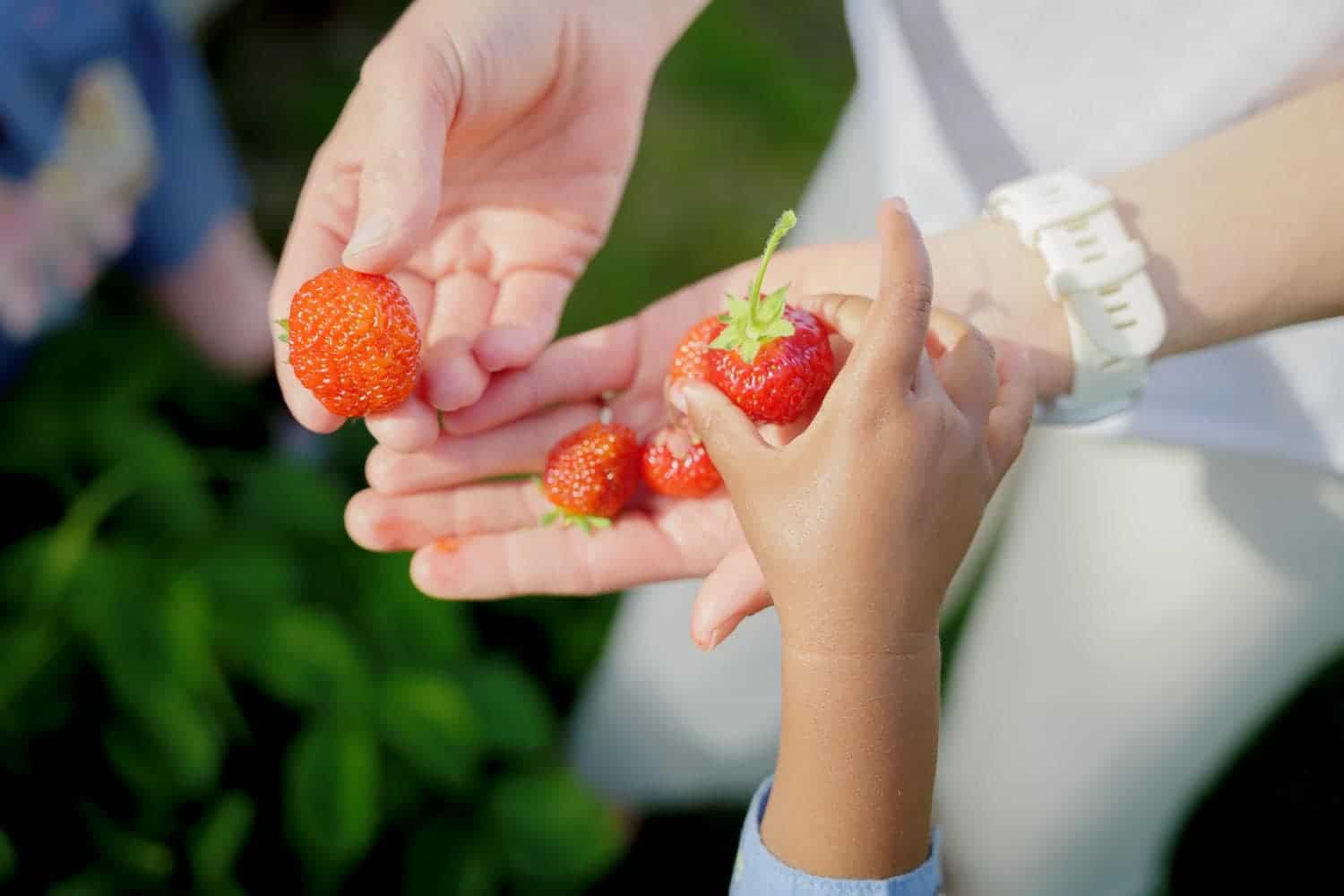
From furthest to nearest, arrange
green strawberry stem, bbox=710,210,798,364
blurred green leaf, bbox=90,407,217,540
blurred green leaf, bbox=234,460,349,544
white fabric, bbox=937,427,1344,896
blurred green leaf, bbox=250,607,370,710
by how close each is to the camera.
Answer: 1. blurred green leaf, bbox=234,460,349,544
2. blurred green leaf, bbox=90,407,217,540
3. blurred green leaf, bbox=250,607,370,710
4. white fabric, bbox=937,427,1344,896
5. green strawberry stem, bbox=710,210,798,364

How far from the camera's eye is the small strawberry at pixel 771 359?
40.7 inches

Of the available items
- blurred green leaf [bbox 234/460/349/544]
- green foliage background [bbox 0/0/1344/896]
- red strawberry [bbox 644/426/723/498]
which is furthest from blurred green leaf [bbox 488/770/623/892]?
red strawberry [bbox 644/426/723/498]

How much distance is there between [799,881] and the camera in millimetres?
891

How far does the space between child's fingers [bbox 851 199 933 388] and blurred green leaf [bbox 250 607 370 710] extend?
3.53 feet

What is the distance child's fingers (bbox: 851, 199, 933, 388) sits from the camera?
84 cm

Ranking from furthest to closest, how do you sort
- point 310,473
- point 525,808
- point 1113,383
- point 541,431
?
point 310,473
point 525,808
point 541,431
point 1113,383

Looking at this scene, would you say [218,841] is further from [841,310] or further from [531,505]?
[841,310]

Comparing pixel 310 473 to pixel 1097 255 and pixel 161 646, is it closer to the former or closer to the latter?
pixel 161 646

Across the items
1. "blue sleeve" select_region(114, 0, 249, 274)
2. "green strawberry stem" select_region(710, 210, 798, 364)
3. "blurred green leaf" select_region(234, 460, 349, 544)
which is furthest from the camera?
"blue sleeve" select_region(114, 0, 249, 274)

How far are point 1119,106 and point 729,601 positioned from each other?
2.30 feet

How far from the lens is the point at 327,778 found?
5.27ft

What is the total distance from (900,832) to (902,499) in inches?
10.4

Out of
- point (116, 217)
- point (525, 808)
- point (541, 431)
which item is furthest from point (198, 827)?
point (116, 217)

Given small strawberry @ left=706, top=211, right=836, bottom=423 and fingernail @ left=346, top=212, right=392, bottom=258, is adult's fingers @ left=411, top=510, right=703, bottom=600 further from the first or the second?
fingernail @ left=346, top=212, right=392, bottom=258
